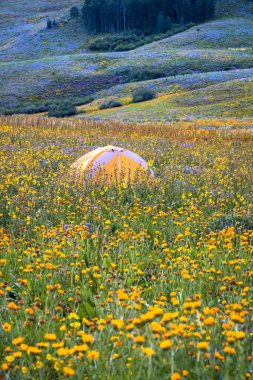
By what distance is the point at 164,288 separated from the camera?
4.37 meters

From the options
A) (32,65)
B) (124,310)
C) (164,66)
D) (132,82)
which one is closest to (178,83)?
(132,82)

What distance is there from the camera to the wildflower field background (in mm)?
2684

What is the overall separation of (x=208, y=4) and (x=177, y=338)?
98803 millimetres

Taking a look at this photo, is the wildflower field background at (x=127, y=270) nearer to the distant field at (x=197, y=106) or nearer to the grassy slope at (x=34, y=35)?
the distant field at (x=197, y=106)

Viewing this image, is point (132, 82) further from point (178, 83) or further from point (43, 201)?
point (43, 201)

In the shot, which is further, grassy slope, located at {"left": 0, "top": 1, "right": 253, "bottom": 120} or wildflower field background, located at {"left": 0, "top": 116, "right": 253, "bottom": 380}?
grassy slope, located at {"left": 0, "top": 1, "right": 253, "bottom": 120}

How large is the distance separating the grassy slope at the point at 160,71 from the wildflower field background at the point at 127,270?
1020 inches

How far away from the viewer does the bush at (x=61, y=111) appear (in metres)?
41.2

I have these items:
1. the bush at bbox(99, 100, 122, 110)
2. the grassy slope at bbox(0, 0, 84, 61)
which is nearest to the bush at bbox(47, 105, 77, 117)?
the bush at bbox(99, 100, 122, 110)

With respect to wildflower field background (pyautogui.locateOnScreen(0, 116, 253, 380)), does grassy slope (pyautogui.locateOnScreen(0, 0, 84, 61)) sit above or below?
above

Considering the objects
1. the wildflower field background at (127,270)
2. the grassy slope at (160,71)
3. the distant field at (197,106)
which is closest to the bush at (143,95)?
the distant field at (197,106)

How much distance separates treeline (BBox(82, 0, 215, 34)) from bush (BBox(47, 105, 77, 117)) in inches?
2179

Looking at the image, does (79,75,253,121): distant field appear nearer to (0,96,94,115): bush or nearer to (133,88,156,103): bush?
(133,88,156,103): bush

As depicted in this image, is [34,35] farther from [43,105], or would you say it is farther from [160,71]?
[43,105]
